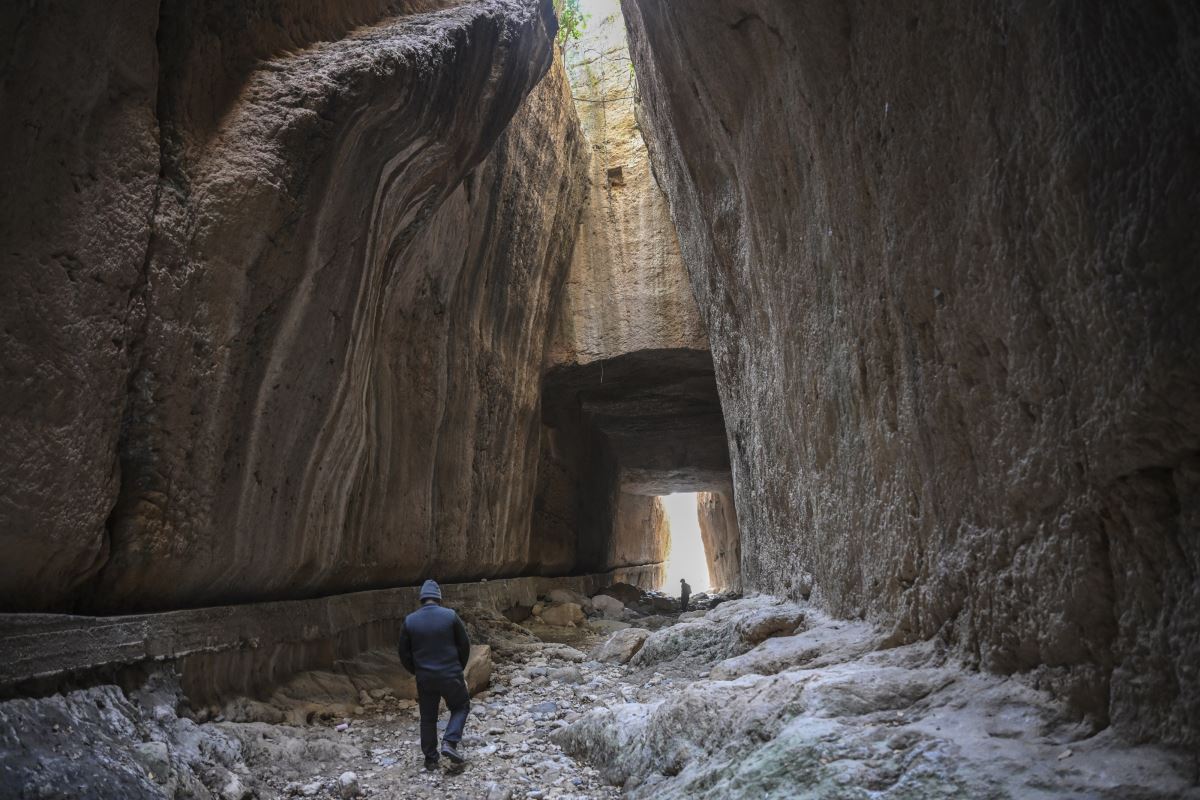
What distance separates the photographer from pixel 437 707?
193 inches

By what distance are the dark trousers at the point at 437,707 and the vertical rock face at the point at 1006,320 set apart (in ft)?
7.80

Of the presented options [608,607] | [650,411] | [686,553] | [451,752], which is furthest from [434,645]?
[686,553]

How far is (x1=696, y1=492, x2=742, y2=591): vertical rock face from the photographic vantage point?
2123 centimetres

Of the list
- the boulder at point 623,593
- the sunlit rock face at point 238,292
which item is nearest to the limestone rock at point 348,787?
the sunlit rock face at point 238,292

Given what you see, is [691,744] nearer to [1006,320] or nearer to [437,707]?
[437,707]

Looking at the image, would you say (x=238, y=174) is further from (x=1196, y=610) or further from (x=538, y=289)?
(x=538, y=289)

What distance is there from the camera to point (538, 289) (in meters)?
11.1

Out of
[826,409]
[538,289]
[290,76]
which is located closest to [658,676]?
[826,409]

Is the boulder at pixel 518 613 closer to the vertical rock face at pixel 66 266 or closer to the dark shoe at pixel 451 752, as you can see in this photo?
the dark shoe at pixel 451 752

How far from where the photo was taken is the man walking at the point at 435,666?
15.5 ft

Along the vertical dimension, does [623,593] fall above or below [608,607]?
below

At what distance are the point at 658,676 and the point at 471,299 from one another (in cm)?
464

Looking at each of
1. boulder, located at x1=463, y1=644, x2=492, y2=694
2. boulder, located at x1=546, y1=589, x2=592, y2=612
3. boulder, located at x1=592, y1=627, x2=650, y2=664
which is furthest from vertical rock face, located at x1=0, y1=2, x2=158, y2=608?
boulder, located at x1=546, y1=589, x2=592, y2=612

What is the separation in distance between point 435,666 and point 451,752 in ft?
1.87
